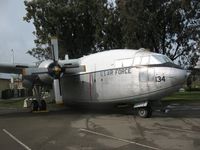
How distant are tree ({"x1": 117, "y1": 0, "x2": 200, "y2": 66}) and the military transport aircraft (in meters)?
13.2

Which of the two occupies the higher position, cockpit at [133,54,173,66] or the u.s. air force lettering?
cockpit at [133,54,173,66]

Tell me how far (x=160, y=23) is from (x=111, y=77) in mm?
18199

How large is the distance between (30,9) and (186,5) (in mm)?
17876

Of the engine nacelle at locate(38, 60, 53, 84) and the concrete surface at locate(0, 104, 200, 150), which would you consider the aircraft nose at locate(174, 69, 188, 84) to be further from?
the engine nacelle at locate(38, 60, 53, 84)

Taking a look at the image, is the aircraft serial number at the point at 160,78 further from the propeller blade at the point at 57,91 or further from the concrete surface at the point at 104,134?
the propeller blade at the point at 57,91

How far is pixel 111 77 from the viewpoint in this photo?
2166 cm

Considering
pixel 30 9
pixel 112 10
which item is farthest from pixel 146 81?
pixel 30 9

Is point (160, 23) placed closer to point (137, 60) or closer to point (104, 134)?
point (137, 60)

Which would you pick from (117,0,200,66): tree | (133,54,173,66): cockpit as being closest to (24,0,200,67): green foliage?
(117,0,200,66): tree

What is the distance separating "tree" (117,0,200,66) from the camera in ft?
123

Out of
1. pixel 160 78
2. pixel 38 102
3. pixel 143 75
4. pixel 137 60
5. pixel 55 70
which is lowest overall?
pixel 38 102

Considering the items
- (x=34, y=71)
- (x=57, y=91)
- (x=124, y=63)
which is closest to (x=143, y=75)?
(x=124, y=63)

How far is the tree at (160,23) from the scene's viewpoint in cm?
3762

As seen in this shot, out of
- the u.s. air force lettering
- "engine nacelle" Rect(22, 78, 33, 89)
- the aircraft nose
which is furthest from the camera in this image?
"engine nacelle" Rect(22, 78, 33, 89)
